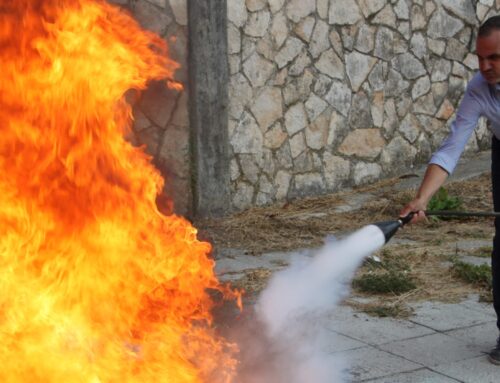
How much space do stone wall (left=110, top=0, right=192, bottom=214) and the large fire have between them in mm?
3450

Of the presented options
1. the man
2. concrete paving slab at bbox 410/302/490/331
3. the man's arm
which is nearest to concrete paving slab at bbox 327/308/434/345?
concrete paving slab at bbox 410/302/490/331

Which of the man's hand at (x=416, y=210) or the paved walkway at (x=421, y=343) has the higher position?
the man's hand at (x=416, y=210)

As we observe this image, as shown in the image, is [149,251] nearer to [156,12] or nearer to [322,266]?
[322,266]

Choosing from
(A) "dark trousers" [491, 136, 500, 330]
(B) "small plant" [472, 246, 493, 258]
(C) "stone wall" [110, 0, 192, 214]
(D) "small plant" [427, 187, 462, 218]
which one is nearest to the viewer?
(A) "dark trousers" [491, 136, 500, 330]

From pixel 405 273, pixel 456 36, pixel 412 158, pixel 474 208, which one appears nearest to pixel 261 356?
pixel 405 273

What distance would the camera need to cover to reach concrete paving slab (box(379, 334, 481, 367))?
5.36m

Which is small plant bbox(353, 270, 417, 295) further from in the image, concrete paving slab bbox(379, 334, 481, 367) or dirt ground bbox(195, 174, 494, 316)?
concrete paving slab bbox(379, 334, 481, 367)

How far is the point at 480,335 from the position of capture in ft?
19.2

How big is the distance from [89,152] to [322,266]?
4.84 ft

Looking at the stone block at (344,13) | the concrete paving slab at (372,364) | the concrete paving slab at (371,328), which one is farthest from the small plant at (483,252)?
the stone block at (344,13)

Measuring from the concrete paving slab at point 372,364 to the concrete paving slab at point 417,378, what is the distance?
0.05m

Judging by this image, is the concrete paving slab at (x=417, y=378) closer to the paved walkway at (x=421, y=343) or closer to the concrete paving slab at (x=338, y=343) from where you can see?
the paved walkway at (x=421, y=343)

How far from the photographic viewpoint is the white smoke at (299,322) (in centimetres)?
482

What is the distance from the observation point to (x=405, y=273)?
726 centimetres
